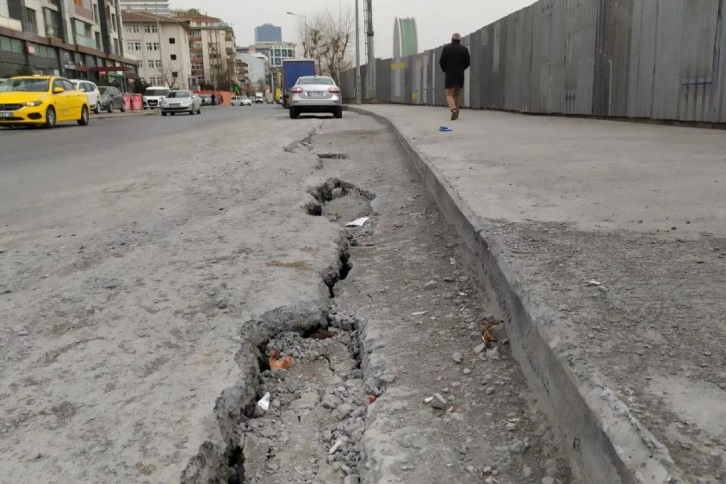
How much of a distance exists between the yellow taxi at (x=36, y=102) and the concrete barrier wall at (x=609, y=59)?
12.7 metres

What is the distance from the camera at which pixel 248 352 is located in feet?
7.98

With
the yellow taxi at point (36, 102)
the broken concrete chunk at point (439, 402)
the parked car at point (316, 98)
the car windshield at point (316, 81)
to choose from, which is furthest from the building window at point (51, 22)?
the broken concrete chunk at point (439, 402)

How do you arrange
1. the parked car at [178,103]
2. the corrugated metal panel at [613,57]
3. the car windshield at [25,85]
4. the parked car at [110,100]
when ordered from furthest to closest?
1. the parked car at [110,100]
2. the parked car at [178,103]
3. the car windshield at [25,85]
4. the corrugated metal panel at [613,57]

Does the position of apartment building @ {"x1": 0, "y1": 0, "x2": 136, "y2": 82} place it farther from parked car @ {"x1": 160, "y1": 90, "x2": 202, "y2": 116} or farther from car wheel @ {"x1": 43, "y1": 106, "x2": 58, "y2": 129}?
car wheel @ {"x1": 43, "y1": 106, "x2": 58, "y2": 129}

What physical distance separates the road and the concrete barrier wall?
5460 mm

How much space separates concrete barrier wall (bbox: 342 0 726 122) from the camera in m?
8.22

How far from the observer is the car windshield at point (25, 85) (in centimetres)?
1753

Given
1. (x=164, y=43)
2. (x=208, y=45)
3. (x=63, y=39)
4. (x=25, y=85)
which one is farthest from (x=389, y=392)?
(x=208, y=45)

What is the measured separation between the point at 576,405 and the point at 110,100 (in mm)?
37568

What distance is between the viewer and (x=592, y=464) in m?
1.43

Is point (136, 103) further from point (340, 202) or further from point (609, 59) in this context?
point (340, 202)

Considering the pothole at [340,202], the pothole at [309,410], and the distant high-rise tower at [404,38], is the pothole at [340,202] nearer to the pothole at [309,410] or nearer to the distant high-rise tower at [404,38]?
the pothole at [309,410]

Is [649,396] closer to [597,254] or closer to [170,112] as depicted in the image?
[597,254]

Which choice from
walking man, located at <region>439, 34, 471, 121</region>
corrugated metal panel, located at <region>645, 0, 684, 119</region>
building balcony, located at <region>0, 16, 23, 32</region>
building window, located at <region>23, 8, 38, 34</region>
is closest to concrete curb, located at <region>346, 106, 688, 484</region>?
corrugated metal panel, located at <region>645, 0, 684, 119</region>
